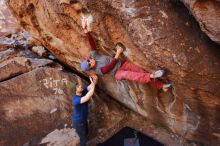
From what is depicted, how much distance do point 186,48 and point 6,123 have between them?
3931 millimetres

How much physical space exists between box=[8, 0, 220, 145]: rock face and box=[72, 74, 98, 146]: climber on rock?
698 mm

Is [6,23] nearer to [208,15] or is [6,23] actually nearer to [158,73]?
[158,73]

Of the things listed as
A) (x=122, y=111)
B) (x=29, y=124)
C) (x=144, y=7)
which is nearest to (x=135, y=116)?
(x=122, y=111)

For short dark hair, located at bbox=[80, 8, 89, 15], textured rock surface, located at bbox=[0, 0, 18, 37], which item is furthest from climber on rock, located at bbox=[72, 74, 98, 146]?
textured rock surface, located at bbox=[0, 0, 18, 37]

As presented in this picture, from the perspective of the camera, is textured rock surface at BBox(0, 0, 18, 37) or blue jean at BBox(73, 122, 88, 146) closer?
blue jean at BBox(73, 122, 88, 146)

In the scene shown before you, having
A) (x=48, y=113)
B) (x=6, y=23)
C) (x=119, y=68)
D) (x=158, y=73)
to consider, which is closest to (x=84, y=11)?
(x=119, y=68)

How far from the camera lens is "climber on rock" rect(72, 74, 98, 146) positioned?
586 cm

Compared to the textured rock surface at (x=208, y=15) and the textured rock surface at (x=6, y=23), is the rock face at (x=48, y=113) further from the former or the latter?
the textured rock surface at (x=208, y=15)

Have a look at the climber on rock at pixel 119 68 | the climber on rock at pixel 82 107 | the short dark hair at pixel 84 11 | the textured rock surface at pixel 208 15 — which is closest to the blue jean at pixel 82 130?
the climber on rock at pixel 82 107

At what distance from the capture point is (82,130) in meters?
6.43

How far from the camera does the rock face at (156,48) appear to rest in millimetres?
4582

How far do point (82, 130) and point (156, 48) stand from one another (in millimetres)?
2484

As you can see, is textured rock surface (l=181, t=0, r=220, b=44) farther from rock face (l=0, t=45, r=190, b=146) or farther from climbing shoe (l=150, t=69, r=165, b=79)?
rock face (l=0, t=45, r=190, b=146)

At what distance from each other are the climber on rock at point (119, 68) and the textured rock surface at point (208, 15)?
1.25 metres
